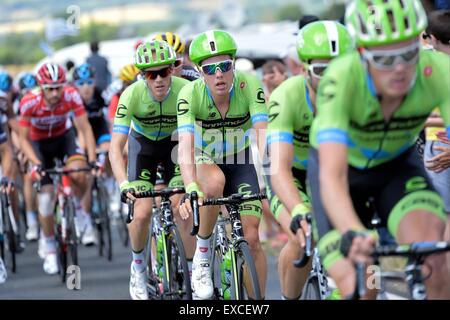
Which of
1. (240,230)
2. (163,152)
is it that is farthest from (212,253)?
(163,152)

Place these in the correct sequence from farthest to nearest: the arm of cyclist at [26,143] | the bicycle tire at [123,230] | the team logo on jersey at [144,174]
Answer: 1. the bicycle tire at [123,230]
2. the arm of cyclist at [26,143]
3. the team logo on jersey at [144,174]

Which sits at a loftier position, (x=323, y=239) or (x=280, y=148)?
(x=280, y=148)

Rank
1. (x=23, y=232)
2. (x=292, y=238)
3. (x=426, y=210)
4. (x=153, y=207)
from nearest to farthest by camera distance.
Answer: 1. (x=426, y=210)
2. (x=292, y=238)
3. (x=153, y=207)
4. (x=23, y=232)

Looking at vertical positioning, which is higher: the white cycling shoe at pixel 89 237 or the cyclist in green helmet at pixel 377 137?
the cyclist in green helmet at pixel 377 137

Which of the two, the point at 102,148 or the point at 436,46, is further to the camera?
the point at 102,148

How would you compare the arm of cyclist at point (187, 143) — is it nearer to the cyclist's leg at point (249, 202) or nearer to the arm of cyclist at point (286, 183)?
the cyclist's leg at point (249, 202)

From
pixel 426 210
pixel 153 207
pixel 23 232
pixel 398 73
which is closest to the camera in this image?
pixel 398 73

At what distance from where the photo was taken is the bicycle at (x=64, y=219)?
1253 centimetres

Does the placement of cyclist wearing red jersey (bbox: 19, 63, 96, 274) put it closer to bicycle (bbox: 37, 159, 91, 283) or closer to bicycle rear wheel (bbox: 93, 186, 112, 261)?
bicycle (bbox: 37, 159, 91, 283)

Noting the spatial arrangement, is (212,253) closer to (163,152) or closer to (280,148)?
(163,152)

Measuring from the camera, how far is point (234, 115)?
8836 millimetres

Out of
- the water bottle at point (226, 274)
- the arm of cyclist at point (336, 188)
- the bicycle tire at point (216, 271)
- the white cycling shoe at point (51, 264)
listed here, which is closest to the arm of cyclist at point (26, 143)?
the white cycling shoe at point (51, 264)

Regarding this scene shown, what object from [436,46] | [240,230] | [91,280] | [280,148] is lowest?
[91,280]

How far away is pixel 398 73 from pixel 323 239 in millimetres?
945
